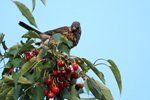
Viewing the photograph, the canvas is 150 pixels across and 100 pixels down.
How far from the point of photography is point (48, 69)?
369cm

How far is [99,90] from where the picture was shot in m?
3.69

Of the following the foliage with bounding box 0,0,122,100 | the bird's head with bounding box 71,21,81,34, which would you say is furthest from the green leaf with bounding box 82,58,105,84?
the bird's head with bounding box 71,21,81,34

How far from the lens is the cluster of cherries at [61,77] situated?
140 inches

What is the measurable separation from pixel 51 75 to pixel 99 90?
1.35 ft

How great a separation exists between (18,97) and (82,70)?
58 centimetres

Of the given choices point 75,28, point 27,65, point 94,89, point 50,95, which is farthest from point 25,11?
point 75,28

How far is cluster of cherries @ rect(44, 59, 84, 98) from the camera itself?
11.7 ft

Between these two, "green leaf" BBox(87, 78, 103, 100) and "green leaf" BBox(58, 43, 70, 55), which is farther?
"green leaf" BBox(87, 78, 103, 100)

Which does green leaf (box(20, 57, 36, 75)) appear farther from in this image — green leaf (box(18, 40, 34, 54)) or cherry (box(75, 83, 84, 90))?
cherry (box(75, 83, 84, 90))

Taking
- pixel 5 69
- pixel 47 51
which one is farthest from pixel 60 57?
pixel 5 69

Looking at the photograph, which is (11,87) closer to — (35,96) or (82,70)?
(35,96)

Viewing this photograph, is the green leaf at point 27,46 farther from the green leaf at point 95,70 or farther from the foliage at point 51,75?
the green leaf at point 95,70

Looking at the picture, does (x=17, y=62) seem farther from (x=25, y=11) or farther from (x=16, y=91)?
(x=25, y=11)

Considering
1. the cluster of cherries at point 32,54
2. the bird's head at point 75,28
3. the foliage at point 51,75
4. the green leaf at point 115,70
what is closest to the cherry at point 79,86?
the foliage at point 51,75
